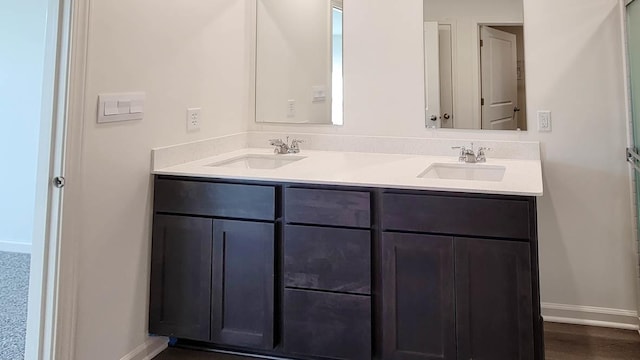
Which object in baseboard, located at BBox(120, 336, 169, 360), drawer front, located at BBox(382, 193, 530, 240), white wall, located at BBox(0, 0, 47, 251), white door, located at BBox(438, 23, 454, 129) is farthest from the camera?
white wall, located at BBox(0, 0, 47, 251)

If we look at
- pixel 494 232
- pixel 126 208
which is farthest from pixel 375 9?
pixel 126 208

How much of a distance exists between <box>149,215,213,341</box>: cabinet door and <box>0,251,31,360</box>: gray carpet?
639 mm

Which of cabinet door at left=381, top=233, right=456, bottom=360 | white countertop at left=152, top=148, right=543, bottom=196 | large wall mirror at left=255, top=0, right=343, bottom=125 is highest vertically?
large wall mirror at left=255, top=0, right=343, bottom=125

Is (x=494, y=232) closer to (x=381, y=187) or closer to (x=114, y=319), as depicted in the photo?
(x=381, y=187)

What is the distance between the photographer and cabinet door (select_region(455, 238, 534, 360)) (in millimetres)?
1675

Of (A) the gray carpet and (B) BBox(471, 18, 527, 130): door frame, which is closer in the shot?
(A) the gray carpet

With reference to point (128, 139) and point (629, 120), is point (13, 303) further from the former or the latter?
point (629, 120)

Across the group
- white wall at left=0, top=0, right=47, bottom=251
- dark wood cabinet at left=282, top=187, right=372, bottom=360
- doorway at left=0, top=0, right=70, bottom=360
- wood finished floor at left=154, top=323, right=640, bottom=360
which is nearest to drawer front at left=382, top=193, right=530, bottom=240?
dark wood cabinet at left=282, top=187, right=372, bottom=360

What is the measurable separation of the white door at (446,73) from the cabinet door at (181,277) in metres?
1.43

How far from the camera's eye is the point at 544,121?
2.47m

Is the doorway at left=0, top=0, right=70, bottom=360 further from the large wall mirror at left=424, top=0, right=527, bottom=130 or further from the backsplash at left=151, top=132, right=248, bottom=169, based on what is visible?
the large wall mirror at left=424, top=0, right=527, bottom=130

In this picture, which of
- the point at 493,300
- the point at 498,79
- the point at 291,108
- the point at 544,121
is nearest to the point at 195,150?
the point at 291,108

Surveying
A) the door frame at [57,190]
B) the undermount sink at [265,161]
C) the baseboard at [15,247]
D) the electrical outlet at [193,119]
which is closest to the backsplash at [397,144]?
the undermount sink at [265,161]

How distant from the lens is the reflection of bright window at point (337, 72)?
2775 mm
